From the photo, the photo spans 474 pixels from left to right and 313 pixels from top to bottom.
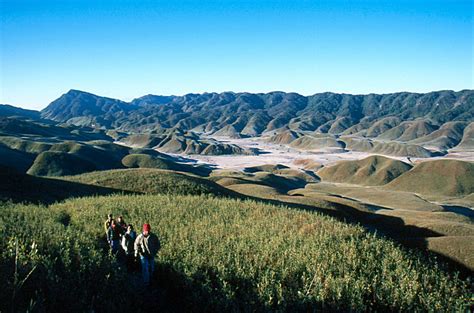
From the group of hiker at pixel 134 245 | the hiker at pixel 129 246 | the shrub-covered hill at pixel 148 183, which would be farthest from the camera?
the shrub-covered hill at pixel 148 183

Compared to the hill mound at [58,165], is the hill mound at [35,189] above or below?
above

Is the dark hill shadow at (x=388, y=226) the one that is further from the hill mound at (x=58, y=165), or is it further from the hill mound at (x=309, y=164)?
the hill mound at (x=309, y=164)

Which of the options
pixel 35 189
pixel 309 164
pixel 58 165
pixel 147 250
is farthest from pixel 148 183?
pixel 309 164

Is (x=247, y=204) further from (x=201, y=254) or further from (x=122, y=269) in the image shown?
(x=122, y=269)

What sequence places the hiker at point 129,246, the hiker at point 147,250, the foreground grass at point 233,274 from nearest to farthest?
1. the foreground grass at point 233,274
2. the hiker at point 147,250
3. the hiker at point 129,246

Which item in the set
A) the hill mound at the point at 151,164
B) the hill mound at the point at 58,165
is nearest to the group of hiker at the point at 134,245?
the hill mound at the point at 58,165

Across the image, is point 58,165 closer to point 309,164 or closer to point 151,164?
point 151,164

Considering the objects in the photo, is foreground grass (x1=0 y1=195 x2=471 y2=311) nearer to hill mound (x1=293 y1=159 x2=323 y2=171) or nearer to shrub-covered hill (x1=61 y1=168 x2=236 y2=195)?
shrub-covered hill (x1=61 y1=168 x2=236 y2=195)
